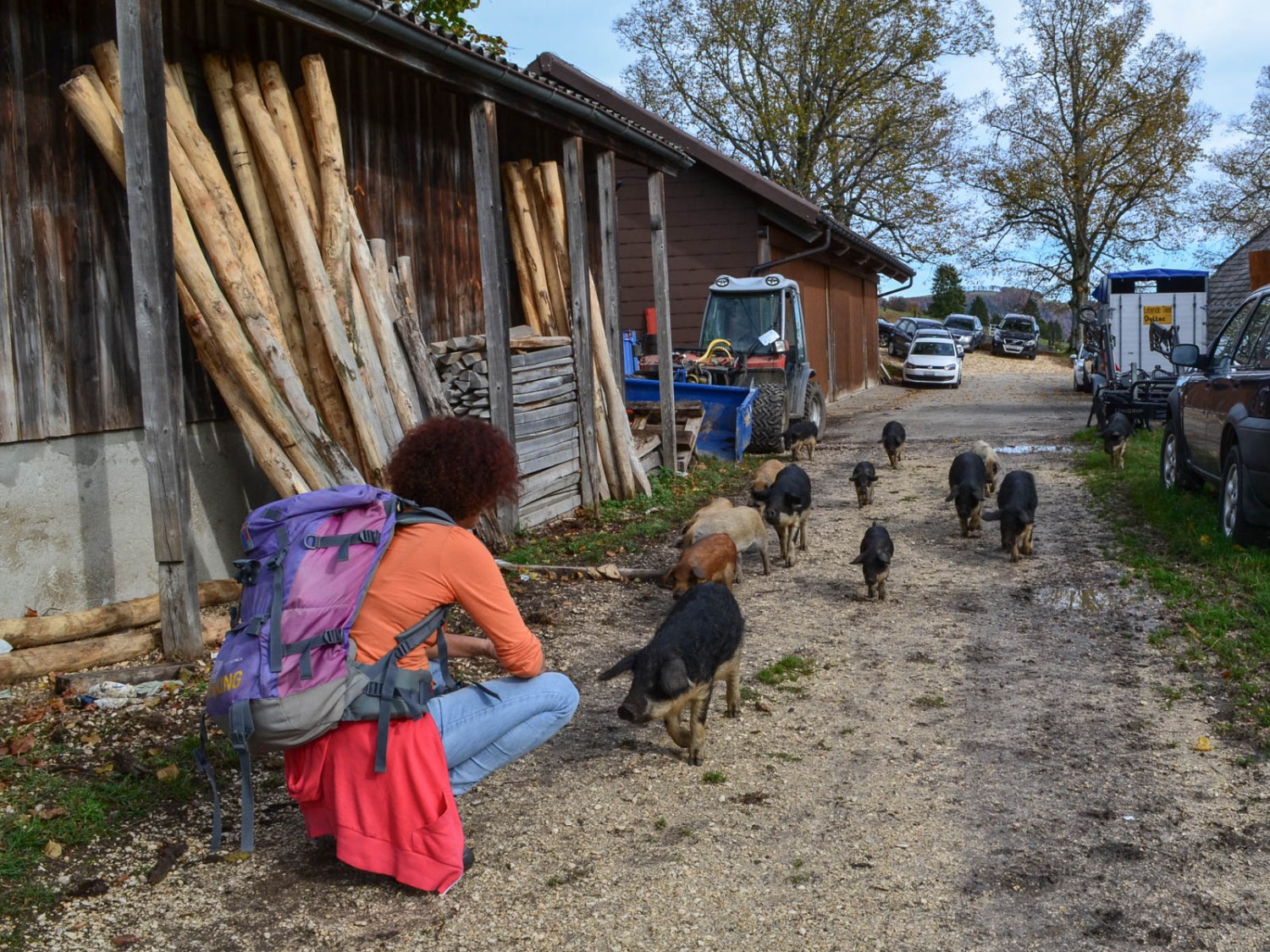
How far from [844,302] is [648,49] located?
14803mm

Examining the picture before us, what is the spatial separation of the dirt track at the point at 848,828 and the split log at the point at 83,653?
1884mm

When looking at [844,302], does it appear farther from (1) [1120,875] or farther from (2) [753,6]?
(1) [1120,875]

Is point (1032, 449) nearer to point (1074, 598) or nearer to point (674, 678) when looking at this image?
point (1074, 598)

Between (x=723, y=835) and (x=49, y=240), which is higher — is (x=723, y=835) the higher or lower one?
the lower one

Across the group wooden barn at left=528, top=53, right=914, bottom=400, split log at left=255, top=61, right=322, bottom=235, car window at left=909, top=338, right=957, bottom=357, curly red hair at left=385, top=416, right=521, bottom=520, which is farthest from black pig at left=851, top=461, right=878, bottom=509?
car window at left=909, top=338, right=957, bottom=357

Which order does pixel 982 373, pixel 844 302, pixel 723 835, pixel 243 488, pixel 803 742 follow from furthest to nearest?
pixel 982 373 < pixel 844 302 < pixel 243 488 < pixel 803 742 < pixel 723 835

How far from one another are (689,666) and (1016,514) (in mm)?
5399

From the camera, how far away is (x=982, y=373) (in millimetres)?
42000

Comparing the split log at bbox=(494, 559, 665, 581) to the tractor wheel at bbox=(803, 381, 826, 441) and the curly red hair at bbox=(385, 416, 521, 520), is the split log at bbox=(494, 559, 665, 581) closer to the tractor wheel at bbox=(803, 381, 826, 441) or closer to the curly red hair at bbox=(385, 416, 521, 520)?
the curly red hair at bbox=(385, 416, 521, 520)

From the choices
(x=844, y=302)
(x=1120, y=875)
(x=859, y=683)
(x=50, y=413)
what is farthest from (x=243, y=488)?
(x=844, y=302)

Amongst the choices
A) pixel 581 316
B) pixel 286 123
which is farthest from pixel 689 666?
pixel 581 316

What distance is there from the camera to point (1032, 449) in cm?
1719

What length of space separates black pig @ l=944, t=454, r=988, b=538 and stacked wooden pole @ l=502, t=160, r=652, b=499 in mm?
3504

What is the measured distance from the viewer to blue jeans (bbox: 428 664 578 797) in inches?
157
